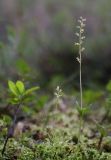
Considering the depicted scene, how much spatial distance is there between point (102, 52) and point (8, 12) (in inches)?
87.3

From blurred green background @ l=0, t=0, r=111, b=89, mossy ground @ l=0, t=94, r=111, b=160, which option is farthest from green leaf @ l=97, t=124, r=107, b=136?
blurred green background @ l=0, t=0, r=111, b=89

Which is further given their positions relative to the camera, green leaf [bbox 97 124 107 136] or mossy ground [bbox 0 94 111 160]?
green leaf [bbox 97 124 107 136]

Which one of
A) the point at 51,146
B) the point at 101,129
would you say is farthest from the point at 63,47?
the point at 51,146

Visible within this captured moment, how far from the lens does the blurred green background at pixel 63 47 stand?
4.08 metres

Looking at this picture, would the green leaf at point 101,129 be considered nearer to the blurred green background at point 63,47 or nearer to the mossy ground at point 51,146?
the mossy ground at point 51,146

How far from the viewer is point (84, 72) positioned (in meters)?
4.24

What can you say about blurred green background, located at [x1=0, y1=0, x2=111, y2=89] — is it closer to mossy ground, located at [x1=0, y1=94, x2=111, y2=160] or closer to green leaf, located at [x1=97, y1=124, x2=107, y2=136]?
mossy ground, located at [x1=0, y1=94, x2=111, y2=160]

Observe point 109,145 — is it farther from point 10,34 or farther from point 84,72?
point 84,72

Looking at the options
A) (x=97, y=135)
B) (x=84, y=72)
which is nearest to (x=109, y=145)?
(x=97, y=135)

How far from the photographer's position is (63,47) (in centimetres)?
468

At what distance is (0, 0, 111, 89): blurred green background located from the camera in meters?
4.08

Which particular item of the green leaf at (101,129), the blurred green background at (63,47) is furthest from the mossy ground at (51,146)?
the blurred green background at (63,47)

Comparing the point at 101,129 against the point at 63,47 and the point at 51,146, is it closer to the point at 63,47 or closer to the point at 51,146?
the point at 51,146

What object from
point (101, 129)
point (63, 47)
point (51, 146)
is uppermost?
point (63, 47)
